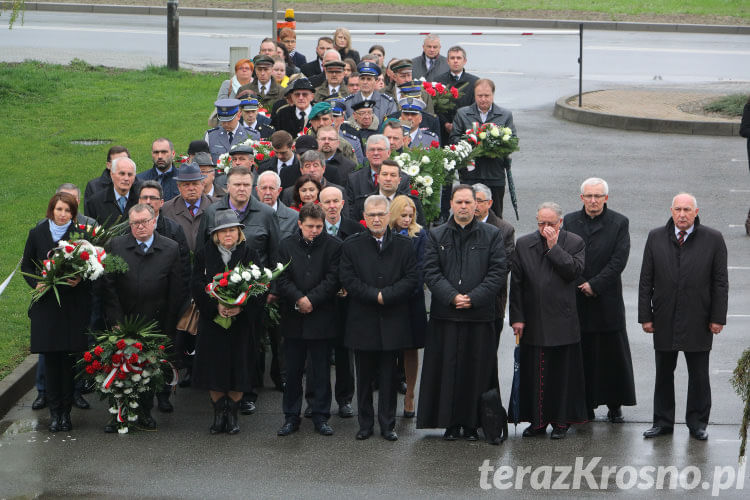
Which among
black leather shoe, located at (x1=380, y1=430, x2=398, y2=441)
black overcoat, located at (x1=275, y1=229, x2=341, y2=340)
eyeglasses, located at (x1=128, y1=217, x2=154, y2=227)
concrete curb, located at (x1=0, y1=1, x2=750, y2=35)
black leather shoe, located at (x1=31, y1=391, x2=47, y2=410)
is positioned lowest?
black leather shoe, located at (x1=380, y1=430, x2=398, y2=441)

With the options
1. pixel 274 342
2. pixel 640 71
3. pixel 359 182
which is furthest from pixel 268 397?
pixel 640 71

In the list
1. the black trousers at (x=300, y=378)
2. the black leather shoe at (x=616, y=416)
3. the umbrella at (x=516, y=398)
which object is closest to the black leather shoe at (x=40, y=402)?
the black trousers at (x=300, y=378)

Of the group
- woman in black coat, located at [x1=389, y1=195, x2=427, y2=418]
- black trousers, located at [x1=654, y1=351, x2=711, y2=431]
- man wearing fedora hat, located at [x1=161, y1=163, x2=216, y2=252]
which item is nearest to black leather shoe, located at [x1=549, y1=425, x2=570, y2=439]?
black trousers, located at [x1=654, y1=351, x2=711, y2=431]

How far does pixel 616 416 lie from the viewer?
36.0 feet

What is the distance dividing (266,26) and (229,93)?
16312 mm

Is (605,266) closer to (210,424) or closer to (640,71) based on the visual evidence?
(210,424)

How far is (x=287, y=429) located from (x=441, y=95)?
800cm

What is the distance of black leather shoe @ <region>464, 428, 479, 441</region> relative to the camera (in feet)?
34.4

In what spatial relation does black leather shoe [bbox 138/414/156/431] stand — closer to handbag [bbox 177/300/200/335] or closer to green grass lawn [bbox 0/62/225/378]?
handbag [bbox 177/300/200/335]

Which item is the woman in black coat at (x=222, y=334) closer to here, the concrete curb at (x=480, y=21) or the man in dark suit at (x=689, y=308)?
the man in dark suit at (x=689, y=308)

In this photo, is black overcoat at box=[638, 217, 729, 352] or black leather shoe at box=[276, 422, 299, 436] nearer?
black overcoat at box=[638, 217, 729, 352]

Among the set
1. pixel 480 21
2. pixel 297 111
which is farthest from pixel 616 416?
pixel 480 21

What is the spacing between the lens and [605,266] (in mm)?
10961

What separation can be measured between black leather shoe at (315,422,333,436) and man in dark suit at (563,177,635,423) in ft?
7.80
